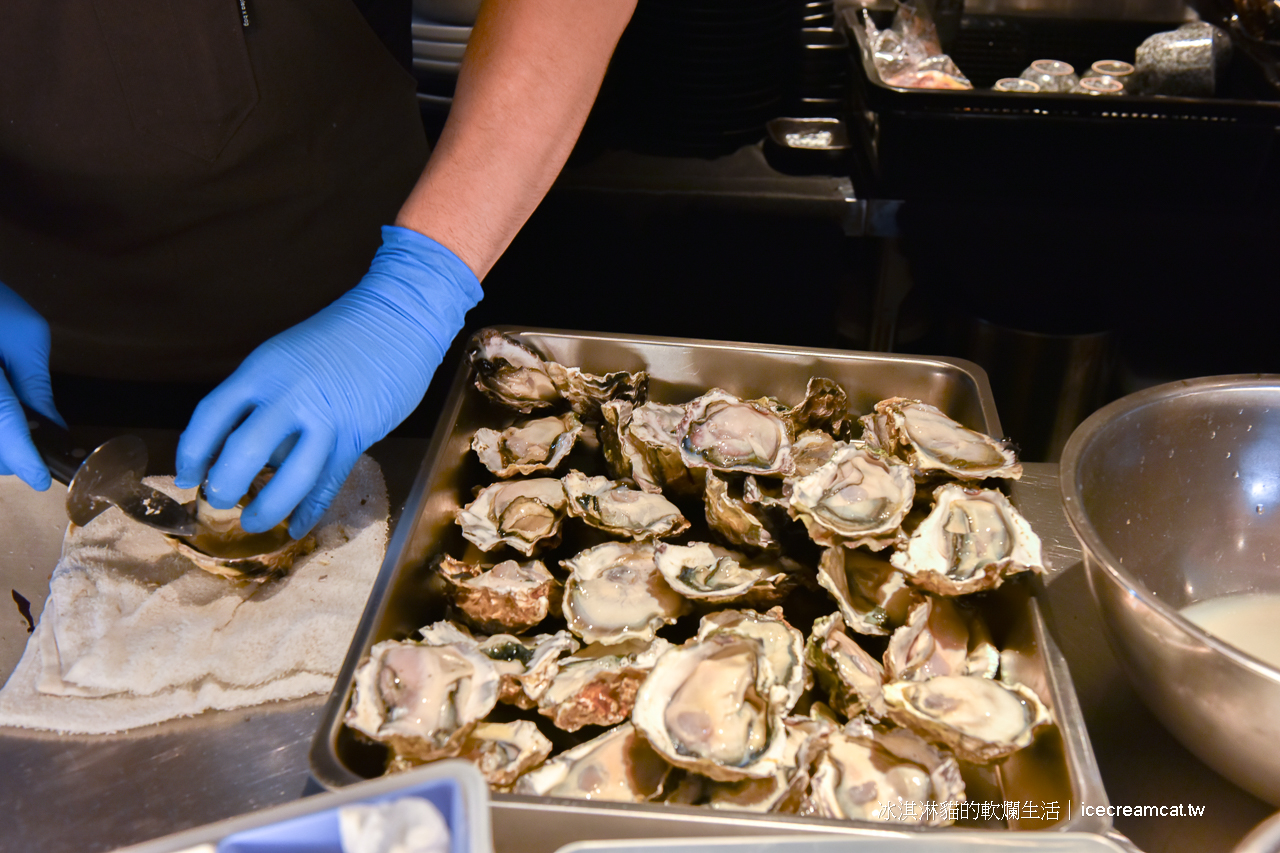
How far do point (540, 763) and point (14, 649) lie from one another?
904 mm

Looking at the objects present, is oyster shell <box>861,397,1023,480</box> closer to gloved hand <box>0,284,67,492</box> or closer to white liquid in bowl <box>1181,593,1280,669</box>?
white liquid in bowl <box>1181,593,1280,669</box>

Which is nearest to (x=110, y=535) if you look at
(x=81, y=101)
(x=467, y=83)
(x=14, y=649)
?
(x=14, y=649)

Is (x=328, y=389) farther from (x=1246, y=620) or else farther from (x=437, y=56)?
(x=437, y=56)

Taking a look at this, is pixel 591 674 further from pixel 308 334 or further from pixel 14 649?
pixel 14 649

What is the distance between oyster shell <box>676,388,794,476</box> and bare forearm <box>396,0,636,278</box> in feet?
1.41

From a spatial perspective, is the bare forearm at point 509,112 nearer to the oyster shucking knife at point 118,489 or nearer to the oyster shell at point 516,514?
the oyster shell at point 516,514

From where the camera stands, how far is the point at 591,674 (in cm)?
90

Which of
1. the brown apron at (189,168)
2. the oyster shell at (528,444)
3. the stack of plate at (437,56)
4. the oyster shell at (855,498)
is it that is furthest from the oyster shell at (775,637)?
the stack of plate at (437,56)

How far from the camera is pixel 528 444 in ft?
4.09

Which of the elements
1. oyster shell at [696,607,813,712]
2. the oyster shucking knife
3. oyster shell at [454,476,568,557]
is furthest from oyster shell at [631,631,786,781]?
the oyster shucking knife

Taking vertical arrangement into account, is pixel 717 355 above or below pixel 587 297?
above

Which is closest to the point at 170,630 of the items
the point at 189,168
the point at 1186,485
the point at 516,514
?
the point at 516,514

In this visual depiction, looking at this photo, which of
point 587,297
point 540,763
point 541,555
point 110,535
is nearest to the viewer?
point 540,763

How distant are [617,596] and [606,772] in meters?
0.23
